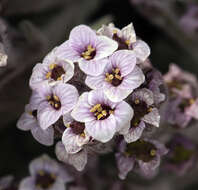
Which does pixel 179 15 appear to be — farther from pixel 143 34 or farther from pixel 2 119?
pixel 2 119

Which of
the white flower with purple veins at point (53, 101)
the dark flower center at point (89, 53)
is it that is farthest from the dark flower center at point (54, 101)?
the dark flower center at point (89, 53)

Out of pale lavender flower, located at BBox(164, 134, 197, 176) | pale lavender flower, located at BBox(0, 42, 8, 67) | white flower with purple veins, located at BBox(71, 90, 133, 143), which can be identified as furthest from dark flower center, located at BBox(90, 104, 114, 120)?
pale lavender flower, located at BBox(164, 134, 197, 176)

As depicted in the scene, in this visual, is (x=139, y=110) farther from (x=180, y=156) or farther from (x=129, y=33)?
(x=180, y=156)

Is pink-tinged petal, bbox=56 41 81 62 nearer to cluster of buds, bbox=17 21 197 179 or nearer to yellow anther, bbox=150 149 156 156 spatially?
cluster of buds, bbox=17 21 197 179

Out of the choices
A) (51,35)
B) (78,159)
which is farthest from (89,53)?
(51,35)

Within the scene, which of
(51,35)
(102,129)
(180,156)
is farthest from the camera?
(51,35)

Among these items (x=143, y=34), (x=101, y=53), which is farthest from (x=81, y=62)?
(x=143, y=34)
